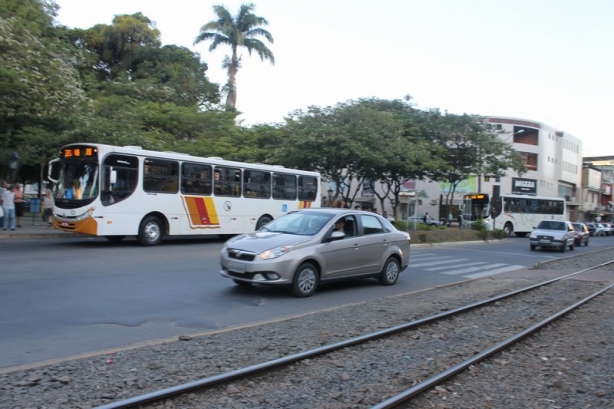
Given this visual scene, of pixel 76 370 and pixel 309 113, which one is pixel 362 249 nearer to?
pixel 76 370

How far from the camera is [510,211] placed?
43.1 meters

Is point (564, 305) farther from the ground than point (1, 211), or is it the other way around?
point (1, 211)

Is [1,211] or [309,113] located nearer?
[1,211]

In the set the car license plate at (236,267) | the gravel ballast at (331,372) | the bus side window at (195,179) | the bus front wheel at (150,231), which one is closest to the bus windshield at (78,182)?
the bus front wheel at (150,231)

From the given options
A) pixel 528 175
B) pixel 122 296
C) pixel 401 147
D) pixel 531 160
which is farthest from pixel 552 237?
pixel 531 160

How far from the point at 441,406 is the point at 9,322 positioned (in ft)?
18.5

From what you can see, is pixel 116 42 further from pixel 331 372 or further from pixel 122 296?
pixel 331 372

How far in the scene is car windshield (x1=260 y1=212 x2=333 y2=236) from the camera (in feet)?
34.7

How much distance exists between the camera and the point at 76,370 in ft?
17.5

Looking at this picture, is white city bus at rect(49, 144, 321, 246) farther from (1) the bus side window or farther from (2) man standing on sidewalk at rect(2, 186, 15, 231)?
(2) man standing on sidewalk at rect(2, 186, 15, 231)

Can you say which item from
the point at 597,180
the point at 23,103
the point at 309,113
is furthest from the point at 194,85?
the point at 597,180

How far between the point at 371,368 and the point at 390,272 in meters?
6.54

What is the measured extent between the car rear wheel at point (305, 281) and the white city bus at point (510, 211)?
1307 inches

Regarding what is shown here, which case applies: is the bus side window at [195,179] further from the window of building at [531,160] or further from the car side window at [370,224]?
the window of building at [531,160]
